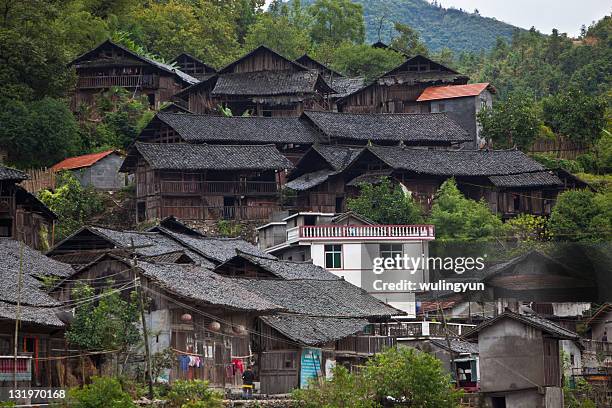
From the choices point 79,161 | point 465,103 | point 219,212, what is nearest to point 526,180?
point 465,103

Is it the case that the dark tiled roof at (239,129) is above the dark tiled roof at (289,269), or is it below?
above

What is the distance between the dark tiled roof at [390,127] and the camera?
7662 centimetres


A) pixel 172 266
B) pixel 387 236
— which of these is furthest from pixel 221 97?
pixel 172 266

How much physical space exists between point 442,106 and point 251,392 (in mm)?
43491

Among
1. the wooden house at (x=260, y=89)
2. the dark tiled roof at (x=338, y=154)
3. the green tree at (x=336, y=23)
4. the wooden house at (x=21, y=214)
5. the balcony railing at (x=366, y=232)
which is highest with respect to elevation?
the green tree at (x=336, y=23)

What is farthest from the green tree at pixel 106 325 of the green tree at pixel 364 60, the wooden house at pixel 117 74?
the green tree at pixel 364 60

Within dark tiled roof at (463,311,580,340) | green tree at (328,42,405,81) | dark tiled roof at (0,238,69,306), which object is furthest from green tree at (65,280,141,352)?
green tree at (328,42,405,81)

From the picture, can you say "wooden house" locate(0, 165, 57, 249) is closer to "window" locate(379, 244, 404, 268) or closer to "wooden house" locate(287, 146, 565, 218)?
"window" locate(379, 244, 404, 268)

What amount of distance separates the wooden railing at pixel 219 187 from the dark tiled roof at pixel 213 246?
9801 millimetres

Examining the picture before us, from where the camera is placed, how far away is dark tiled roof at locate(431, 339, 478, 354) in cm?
5188

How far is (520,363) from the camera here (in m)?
45.8

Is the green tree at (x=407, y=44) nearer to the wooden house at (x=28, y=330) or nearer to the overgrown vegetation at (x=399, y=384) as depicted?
the wooden house at (x=28, y=330)

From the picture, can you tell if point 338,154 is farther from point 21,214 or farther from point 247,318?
point 247,318

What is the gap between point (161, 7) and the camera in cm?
9706
